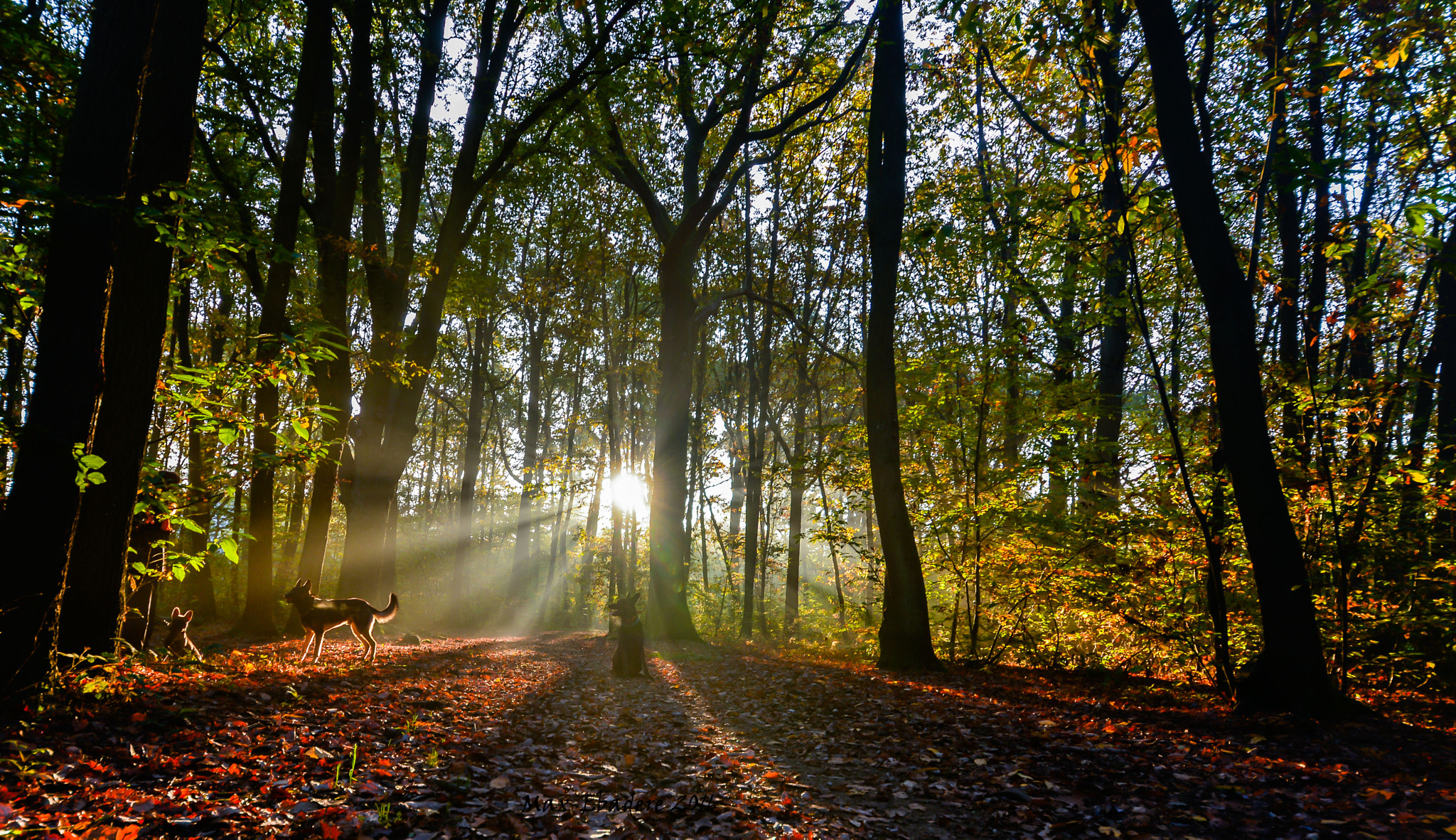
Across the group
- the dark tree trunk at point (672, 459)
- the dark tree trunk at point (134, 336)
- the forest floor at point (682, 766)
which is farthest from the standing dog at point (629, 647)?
the dark tree trunk at point (134, 336)

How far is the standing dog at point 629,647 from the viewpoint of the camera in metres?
9.88

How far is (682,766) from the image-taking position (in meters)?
5.18

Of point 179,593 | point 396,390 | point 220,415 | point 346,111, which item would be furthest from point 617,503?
point 220,415

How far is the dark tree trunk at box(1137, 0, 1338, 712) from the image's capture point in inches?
227

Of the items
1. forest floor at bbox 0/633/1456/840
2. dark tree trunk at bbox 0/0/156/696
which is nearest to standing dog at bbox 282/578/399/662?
forest floor at bbox 0/633/1456/840

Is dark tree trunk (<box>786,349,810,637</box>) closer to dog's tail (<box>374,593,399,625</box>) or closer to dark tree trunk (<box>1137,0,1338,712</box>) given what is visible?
dog's tail (<box>374,593,399,625</box>)

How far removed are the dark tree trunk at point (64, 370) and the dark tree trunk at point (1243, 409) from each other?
30.1 ft

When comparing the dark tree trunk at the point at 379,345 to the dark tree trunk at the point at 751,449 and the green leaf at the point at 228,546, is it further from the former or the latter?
the dark tree trunk at the point at 751,449

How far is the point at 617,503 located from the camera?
24.2 m

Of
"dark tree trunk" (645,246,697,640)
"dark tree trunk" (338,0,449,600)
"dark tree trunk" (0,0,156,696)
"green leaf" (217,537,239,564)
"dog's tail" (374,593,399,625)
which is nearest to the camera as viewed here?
"dark tree trunk" (0,0,156,696)

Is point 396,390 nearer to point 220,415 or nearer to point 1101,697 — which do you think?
point 220,415

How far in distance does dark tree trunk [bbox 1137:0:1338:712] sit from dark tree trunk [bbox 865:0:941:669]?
14.3ft

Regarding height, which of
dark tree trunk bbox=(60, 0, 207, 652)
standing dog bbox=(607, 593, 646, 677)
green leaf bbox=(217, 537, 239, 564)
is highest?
dark tree trunk bbox=(60, 0, 207, 652)

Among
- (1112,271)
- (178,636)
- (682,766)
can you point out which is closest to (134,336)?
(178,636)
